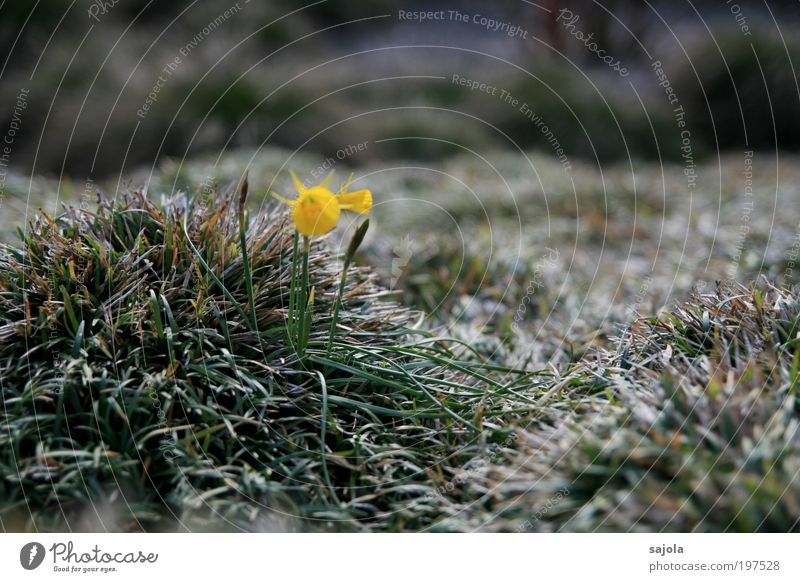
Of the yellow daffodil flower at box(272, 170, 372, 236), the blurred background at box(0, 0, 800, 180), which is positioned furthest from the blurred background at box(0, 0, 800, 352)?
the yellow daffodil flower at box(272, 170, 372, 236)

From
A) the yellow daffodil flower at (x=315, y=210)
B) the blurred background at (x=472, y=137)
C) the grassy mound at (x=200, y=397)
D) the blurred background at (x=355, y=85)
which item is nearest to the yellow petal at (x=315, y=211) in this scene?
the yellow daffodil flower at (x=315, y=210)

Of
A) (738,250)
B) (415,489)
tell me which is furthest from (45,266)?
Answer: (738,250)

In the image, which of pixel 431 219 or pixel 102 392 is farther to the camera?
pixel 431 219

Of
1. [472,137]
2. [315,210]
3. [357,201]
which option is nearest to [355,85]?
[472,137]

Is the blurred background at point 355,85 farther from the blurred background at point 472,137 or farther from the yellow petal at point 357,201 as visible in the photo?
the yellow petal at point 357,201

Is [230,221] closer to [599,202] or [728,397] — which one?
[728,397]

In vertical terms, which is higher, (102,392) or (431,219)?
(431,219)
